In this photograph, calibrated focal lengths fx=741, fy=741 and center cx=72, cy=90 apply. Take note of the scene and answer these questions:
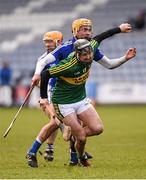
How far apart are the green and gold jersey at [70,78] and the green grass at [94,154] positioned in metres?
1.05

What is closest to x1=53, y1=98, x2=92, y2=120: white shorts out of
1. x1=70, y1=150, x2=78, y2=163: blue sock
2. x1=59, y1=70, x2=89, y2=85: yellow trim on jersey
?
x1=59, y1=70, x2=89, y2=85: yellow trim on jersey

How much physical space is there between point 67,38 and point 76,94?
25.0 metres

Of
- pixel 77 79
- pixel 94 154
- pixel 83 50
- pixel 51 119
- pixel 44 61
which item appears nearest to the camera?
pixel 83 50

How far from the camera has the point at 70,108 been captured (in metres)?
11.1

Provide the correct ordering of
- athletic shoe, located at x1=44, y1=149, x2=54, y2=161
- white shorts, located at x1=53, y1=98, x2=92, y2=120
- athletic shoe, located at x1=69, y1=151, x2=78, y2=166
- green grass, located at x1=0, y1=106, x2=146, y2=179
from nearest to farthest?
green grass, located at x1=0, y1=106, x2=146, y2=179, white shorts, located at x1=53, y1=98, x2=92, y2=120, athletic shoe, located at x1=69, y1=151, x2=78, y2=166, athletic shoe, located at x1=44, y1=149, x2=54, y2=161

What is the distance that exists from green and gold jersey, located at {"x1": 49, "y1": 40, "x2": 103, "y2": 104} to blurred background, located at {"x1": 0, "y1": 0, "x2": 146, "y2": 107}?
20864 millimetres

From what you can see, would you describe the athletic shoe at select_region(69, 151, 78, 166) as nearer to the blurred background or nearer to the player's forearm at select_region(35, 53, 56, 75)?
the player's forearm at select_region(35, 53, 56, 75)

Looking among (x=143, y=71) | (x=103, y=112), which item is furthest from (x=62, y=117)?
(x=143, y=71)

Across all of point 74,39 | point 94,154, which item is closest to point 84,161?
point 74,39

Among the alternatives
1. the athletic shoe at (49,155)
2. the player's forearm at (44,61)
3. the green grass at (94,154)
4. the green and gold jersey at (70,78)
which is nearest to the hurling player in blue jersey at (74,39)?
the player's forearm at (44,61)

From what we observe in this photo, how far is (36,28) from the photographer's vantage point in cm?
3716

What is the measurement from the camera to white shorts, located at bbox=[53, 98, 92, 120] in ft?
36.3

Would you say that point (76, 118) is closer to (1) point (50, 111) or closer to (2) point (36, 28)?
(1) point (50, 111)

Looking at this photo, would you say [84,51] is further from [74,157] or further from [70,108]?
[74,157]
